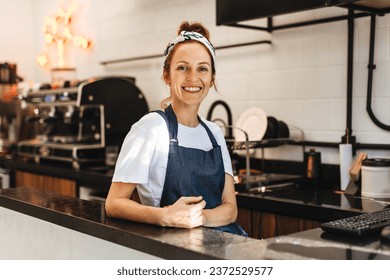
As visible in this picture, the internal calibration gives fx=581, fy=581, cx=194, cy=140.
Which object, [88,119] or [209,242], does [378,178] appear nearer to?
[209,242]

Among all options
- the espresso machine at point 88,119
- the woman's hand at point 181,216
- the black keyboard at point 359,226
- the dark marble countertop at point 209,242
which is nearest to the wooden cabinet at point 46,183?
the espresso machine at point 88,119

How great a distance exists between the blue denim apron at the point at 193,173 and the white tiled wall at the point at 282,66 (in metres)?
1.37

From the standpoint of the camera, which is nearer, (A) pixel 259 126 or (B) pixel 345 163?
(B) pixel 345 163

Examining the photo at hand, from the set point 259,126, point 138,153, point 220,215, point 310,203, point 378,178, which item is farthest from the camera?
point 259,126

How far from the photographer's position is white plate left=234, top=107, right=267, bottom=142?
3.78m

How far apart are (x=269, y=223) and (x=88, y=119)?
2.26 m

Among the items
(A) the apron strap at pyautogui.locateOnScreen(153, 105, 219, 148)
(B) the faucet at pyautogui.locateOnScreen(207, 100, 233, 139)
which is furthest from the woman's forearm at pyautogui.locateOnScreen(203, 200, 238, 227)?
(B) the faucet at pyautogui.locateOnScreen(207, 100, 233, 139)

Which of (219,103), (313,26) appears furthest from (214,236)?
(219,103)

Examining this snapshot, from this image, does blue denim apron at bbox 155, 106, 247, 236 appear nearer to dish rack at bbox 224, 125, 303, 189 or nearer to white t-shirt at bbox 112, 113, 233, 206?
white t-shirt at bbox 112, 113, 233, 206

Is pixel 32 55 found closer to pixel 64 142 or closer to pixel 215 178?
pixel 64 142

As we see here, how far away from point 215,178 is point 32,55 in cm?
504

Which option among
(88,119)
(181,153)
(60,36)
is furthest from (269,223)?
(60,36)

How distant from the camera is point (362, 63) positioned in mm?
3439

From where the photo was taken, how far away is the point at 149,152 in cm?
221
